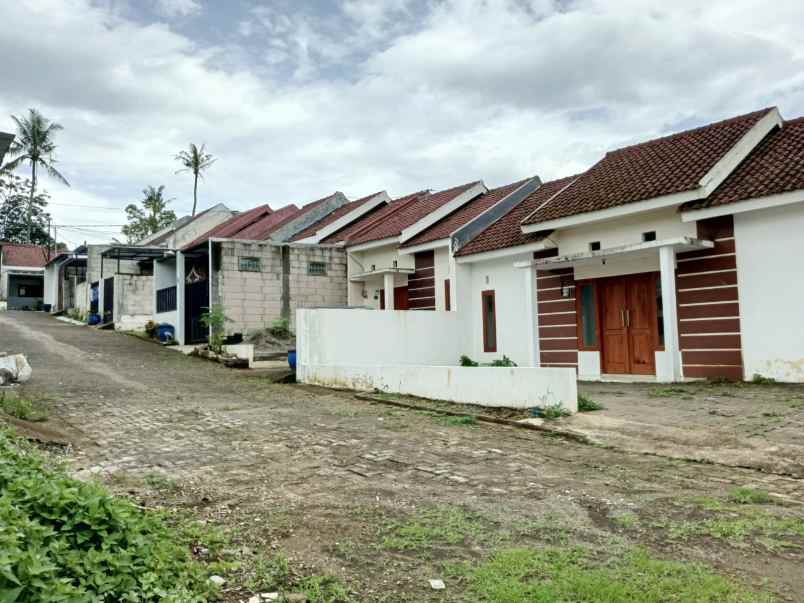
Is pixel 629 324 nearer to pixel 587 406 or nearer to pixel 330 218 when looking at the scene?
pixel 587 406

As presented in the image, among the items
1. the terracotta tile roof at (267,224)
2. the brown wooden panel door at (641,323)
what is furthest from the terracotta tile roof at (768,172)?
the terracotta tile roof at (267,224)

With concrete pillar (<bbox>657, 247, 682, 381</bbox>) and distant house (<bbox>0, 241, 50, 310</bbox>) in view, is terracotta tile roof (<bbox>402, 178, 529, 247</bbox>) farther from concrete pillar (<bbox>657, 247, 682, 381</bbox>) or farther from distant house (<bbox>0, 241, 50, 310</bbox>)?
distant house (<bbox>0, 241, 50, 310</bbox>)

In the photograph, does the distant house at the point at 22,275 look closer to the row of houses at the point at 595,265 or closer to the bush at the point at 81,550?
the row of houses at the point at 595,265

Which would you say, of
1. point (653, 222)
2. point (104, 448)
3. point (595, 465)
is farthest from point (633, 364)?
point (104, 448)

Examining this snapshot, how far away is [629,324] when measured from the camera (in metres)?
14.0

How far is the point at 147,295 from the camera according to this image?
27719 millimetres

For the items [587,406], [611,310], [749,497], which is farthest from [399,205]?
[749,497]

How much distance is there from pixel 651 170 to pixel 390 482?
1108 centimetres

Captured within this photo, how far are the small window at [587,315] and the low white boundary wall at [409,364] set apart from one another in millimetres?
3495

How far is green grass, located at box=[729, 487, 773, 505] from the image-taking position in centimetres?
498

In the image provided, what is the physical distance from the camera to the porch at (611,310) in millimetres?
12539

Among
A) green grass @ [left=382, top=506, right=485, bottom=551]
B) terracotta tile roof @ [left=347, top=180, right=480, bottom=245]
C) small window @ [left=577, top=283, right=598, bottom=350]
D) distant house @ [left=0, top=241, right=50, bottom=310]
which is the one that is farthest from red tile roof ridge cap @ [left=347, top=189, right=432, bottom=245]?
distant house @ [left=0, top=241, right=50, bottom=310]

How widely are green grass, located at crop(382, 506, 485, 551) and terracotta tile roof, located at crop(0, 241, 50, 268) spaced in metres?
46.0

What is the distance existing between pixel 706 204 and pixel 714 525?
9.03m
